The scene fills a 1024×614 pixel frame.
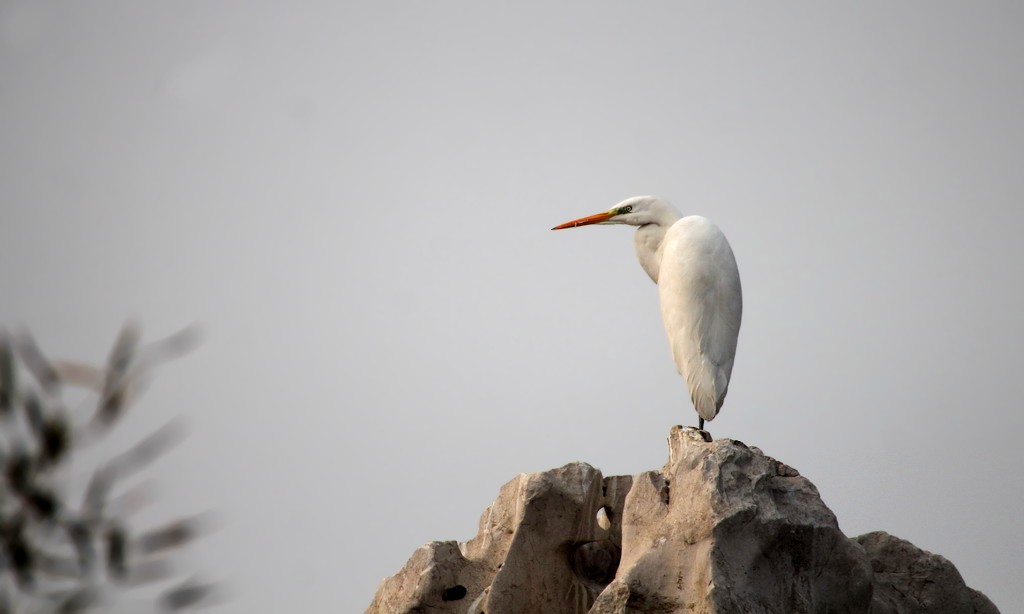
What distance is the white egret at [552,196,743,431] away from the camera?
8.44 metres

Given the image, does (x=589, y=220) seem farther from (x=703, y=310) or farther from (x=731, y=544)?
(x=731, y=544)

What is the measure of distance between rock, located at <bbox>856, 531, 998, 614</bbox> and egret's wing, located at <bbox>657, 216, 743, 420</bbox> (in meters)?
1.86

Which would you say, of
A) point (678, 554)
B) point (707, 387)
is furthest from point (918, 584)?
point (678, 554)

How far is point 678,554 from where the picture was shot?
6277 mm

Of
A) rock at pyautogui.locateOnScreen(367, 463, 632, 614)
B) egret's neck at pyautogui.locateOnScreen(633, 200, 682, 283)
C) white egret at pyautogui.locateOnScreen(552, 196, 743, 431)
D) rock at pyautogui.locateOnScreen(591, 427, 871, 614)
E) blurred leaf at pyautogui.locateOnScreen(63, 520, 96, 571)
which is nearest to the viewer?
blurred leaf at pyautogui.locateOnScreen(63, 520, 96, 571)

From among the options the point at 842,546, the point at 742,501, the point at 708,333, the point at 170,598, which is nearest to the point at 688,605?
the point at 742,501

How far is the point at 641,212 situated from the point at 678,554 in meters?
4.56

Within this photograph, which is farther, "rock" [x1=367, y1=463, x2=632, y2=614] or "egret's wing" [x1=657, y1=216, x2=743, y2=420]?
"egret's wing" [x1=657, y1=216, x2=743, y2=420]

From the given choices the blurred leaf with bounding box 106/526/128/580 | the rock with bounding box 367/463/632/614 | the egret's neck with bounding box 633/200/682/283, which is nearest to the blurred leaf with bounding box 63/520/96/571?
the blurred leaf with bounding box 106/526/128/580

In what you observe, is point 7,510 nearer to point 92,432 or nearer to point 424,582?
point 92,432

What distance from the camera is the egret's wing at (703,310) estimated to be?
27.7ft

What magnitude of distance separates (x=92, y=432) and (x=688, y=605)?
16.6ft

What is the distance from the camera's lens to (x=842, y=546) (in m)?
6.64

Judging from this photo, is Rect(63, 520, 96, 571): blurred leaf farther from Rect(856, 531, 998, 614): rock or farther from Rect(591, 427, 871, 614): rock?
Rect(856, 531, 998, 614): rock
